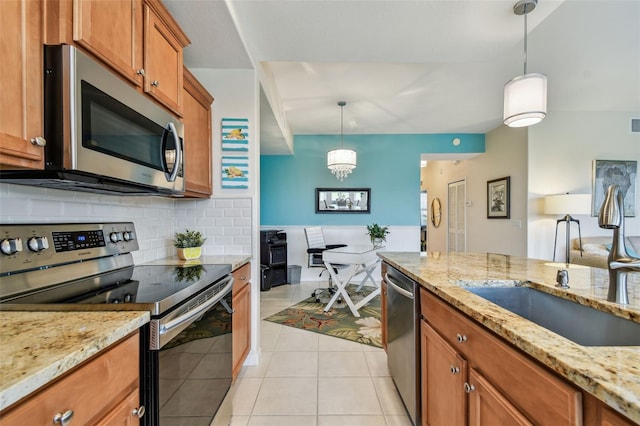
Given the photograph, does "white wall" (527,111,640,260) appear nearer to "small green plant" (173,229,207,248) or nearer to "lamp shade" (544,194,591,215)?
"lamp shade" (544,194,591,215)

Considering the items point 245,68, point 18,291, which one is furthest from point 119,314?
point 245,68

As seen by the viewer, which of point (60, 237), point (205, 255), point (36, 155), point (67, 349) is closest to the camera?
point (67, 349)

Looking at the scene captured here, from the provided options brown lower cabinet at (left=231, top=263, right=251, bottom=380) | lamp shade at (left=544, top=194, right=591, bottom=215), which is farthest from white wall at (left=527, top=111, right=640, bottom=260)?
brown lower cabinet at (left=231, top=263, right=251, bottom=380)

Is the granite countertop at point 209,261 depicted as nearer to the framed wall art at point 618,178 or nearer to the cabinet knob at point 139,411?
the cabinet knob at point 139,411

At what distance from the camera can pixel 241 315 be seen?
2062 mm

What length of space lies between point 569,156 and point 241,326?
17.8 feet

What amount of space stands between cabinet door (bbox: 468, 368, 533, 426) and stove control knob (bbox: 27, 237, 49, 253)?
67.3 inches

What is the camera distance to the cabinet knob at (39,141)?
34.6 inches

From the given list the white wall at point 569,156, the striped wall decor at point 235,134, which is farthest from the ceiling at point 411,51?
the striped wall decor at point 235,134

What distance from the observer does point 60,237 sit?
128cm

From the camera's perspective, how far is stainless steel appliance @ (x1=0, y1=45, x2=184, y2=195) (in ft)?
3.02

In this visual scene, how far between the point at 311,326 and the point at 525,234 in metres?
3.74

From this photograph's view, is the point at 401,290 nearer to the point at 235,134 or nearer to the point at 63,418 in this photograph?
the point at 63,418

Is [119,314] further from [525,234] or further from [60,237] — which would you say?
[525,234]
